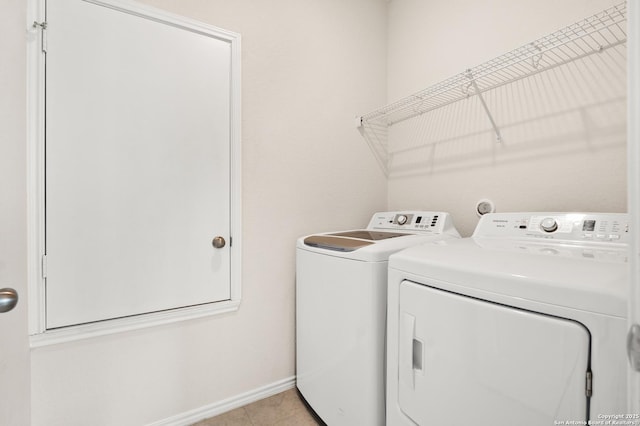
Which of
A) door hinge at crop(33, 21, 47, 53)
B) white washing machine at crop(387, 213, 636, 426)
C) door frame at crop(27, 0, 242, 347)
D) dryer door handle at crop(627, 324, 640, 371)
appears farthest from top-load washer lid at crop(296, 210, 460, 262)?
door hinge at crop(33, 21, 47, 53)

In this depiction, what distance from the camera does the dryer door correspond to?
2.19 ft

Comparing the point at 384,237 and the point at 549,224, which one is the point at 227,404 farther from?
the point at 549,224

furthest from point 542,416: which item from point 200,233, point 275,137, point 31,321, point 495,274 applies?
point 31,321

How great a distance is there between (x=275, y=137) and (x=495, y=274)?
1.37m

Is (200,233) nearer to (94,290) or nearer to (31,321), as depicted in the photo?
(94,290)

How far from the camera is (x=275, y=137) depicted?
174 cm

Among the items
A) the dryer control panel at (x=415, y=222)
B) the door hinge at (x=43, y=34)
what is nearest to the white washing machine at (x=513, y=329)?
the dryer control panel at (x=415, y=222)

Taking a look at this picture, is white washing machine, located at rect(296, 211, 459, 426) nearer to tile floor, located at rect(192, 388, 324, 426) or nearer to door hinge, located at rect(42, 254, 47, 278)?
tile floor, located at rect(192, 388, 324, 426)

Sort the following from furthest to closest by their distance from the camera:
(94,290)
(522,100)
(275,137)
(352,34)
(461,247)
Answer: (352,34)
(275,137)
(522,100)
(94,290)
(461,247)

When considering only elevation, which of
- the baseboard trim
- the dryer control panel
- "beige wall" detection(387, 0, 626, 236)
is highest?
"beige wall" detection(387, 0, 626, 236)

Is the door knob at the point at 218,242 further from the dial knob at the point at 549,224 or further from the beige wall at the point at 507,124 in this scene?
the dial knob at the point at 549,224

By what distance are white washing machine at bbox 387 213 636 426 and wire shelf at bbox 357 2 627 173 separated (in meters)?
0.74

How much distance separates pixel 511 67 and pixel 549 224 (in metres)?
0.86

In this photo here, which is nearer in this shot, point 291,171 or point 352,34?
point 291,171
